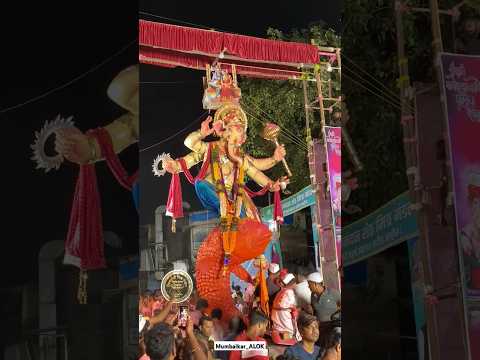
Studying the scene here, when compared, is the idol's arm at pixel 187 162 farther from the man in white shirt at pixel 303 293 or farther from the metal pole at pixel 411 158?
the metal pole at pixel 411 158

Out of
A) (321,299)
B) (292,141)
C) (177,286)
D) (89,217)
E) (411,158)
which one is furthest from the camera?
(292,141)

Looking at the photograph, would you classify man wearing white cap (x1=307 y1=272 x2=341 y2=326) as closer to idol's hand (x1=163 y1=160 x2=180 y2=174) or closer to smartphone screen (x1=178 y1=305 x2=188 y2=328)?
smartphone screen (x1=178 y1=305 x2=188 y2=328)

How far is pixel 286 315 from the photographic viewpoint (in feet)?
18.1

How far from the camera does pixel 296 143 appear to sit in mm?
5645

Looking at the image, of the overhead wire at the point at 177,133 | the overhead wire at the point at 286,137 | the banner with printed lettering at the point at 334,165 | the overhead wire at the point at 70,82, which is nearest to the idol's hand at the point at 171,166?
the overhead wire at the point at 177,133

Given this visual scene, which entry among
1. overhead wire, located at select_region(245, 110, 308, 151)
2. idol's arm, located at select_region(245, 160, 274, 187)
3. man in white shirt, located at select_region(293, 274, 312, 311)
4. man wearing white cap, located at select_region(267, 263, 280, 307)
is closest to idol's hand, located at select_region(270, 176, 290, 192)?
idol's arm, located at select_region(245, 160, 274, 187)

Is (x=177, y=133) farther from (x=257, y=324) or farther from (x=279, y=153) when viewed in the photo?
(x=257, y=324)

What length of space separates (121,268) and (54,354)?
20 cm

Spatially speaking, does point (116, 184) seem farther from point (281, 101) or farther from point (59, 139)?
point (281, 101)

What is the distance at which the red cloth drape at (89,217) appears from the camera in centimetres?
122

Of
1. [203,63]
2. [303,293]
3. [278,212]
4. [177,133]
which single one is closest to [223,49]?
[203,63]

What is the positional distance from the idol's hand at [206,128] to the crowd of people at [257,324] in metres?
1.27

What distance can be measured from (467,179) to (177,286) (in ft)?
13.9

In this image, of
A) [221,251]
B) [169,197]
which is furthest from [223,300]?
[169,197]
